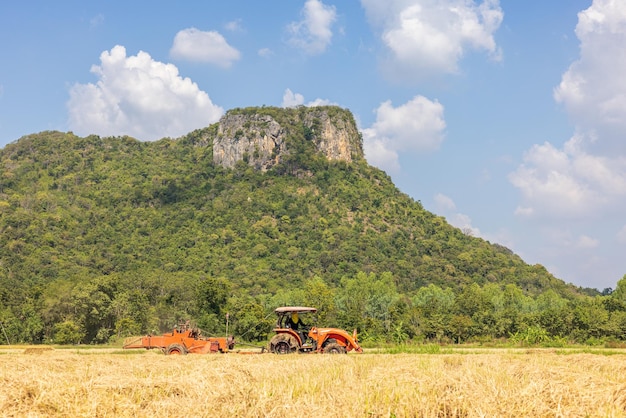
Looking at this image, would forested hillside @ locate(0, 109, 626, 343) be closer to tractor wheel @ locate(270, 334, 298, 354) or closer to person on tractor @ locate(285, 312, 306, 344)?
person on tractor @ locate(285, 312, 306, 344)

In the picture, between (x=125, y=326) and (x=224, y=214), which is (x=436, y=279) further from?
(x=125, y=326)

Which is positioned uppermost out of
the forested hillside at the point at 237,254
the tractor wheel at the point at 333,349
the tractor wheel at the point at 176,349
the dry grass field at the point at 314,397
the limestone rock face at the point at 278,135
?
the limestone rock face at the point at 278,135

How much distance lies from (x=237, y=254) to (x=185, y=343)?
274ft

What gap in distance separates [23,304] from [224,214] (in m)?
76.9

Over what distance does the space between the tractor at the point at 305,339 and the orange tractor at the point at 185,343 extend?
2620 mm

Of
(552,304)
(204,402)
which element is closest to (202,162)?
(552,304)

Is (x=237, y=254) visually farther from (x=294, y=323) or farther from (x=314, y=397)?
(x=314, y=397)

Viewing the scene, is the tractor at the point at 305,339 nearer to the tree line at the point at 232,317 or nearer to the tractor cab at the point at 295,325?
the tractor cab at the point at 295,325

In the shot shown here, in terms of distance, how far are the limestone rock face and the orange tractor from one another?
133 metres

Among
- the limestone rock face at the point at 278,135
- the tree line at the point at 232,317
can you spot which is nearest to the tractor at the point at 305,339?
the tree line at the point at 232,317

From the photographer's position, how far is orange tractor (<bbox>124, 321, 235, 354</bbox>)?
21.6 meters

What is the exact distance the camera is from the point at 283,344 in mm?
20469

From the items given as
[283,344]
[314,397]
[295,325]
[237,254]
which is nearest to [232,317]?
[295,325]

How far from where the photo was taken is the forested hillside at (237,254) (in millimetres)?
43906
